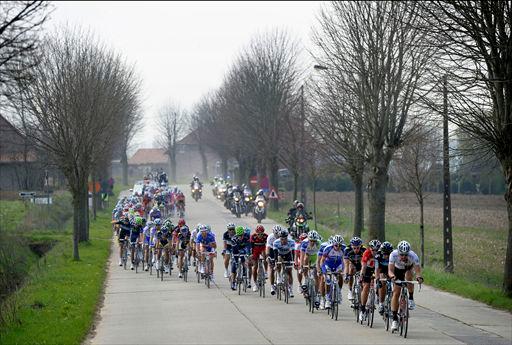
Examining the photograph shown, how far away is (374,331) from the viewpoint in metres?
17.2

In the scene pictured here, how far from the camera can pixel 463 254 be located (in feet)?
110

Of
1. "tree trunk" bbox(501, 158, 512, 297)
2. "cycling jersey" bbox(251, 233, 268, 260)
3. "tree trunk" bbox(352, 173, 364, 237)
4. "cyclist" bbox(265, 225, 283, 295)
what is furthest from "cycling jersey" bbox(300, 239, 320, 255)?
"tree trunk" bbox(352, 173, 364, 237)

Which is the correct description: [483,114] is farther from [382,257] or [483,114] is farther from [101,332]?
[101,332]

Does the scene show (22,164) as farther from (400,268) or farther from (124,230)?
(400,268)

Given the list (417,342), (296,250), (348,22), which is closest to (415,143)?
(348,22)

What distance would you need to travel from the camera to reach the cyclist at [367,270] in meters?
18.0

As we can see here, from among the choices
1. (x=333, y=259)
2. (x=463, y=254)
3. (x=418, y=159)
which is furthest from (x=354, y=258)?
(x=463, y=254)

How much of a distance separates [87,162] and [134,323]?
17.8 m

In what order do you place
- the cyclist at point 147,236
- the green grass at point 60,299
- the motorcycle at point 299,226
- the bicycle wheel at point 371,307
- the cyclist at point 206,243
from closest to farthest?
the green grass at point 60,299, the bicycle wheel at point 371,307, the cyclist at point 206,243, the cyclist at point 147,236, the motorcycle at point 299,226

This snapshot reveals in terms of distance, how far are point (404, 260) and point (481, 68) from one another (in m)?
6.39

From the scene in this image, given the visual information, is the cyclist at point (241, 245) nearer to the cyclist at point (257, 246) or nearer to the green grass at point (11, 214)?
the cyclist at point (257, 246)

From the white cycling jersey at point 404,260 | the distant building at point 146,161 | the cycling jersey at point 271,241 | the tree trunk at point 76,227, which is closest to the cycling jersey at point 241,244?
the cycling jersey at point 271,241

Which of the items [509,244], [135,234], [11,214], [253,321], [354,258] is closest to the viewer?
[253,321]

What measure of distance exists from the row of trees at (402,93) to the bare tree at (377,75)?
3 centimetres
